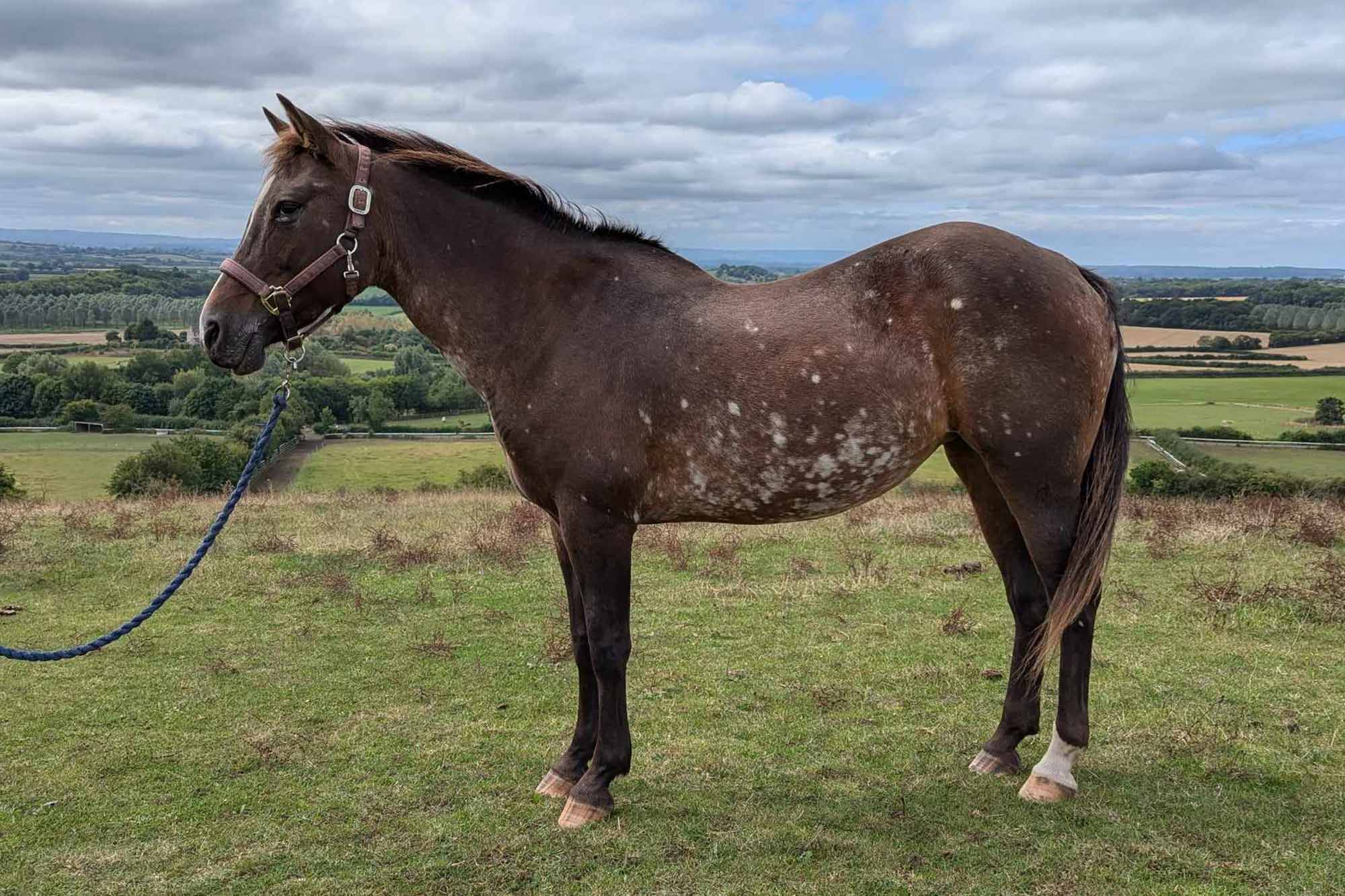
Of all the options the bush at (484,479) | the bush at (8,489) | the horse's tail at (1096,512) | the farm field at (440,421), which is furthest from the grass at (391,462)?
the horse's tail at (1096,512)

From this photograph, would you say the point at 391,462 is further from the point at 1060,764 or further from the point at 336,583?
the point at 1060,764

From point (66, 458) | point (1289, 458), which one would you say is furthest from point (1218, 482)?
point (66, 458)

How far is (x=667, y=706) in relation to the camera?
5.76m

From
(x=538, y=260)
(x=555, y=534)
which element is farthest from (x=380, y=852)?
(x=538, y=260)

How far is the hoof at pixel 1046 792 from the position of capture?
174 inches

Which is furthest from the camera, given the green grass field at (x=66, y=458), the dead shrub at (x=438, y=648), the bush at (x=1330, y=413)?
the bush at (x=1330, y=413)

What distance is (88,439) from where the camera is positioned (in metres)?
32.1

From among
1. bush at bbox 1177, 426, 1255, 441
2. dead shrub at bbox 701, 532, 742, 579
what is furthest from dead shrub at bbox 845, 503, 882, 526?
bush at bbox 1177, 426, 1255, 441

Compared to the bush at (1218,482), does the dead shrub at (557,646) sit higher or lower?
higher

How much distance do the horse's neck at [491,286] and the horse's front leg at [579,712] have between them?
101 cm

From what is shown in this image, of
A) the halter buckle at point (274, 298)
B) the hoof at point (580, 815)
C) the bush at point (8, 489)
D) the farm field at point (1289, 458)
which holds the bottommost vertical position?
the bush at point (8, 489)

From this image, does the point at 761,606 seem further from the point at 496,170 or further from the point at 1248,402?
the point at 1248,402

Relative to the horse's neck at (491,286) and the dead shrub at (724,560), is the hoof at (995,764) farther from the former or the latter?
the dead shrub at (724,560)

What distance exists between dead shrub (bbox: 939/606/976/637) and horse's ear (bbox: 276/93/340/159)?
5604mm
